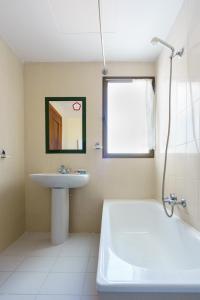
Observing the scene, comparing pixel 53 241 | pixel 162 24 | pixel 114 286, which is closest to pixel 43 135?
pixel 53 241

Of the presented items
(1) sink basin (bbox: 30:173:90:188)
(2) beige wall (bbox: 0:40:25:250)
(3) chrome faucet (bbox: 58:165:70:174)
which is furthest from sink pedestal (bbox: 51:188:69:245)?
(2) beige wall (bbox: 0:40:25:250)

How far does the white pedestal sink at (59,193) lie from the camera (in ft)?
8.76

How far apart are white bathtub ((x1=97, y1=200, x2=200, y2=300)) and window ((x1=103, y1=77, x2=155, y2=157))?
0.68 metres

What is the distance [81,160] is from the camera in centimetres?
318

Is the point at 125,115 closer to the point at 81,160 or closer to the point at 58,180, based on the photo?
the point at 81,160

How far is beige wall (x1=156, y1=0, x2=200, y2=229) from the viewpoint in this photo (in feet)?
5.85

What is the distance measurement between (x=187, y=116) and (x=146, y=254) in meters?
1.20

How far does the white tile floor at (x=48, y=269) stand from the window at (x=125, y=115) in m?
1.15

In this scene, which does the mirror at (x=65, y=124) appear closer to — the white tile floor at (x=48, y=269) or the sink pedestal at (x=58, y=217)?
the sink pedestal at (x=58, y=217)

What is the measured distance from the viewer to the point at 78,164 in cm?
318

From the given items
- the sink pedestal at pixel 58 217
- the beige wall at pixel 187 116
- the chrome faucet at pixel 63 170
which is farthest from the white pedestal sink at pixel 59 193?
the beige wall at pixel 187 116

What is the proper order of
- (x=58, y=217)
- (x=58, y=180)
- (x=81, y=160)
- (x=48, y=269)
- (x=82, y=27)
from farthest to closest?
(x=81, y=160) < (x=58, y=217) < (x=58, y=180) < (x=82, y=27) < (x=48, y=269)

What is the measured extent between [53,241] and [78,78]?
1953mm

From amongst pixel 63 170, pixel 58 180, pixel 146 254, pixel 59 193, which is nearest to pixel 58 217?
pixel 59 193
